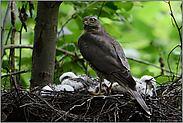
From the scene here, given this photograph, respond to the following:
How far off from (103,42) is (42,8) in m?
0.96

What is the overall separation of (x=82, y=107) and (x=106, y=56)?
0.60 meters

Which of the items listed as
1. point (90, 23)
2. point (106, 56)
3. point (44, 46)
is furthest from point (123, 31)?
point (106, 56)

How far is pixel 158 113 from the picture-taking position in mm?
2137

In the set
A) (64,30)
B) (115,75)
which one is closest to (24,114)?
(115,75)

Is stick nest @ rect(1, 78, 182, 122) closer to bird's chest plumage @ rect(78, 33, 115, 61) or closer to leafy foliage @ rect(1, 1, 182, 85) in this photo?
bird's chest plumage @ rect(78, 33, 115, 61)

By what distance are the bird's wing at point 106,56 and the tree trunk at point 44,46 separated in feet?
1.51

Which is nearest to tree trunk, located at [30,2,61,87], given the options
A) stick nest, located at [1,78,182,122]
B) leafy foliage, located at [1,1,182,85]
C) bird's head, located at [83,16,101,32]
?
leafy foliage, located at [1,1,182,85]

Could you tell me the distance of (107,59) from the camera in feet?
7.50

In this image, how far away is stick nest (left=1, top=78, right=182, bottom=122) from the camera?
2.01 metres

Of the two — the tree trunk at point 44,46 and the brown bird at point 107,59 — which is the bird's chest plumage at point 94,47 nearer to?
the brown bird at point 107,59

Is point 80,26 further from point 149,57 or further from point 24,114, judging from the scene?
point 24,114

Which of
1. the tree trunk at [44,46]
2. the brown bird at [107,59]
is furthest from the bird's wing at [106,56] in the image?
the tree trunk at [44,46]

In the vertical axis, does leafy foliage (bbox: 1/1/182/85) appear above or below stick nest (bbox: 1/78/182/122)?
above

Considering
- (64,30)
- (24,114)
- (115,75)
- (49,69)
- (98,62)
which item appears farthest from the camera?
(64,30)
